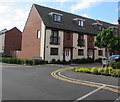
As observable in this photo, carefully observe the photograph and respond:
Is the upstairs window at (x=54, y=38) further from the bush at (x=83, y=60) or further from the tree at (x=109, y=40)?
the tree at (x=109, y=40)

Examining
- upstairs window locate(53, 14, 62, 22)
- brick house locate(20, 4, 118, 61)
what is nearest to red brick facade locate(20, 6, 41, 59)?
brick house locate(20, 4, 118, 61)

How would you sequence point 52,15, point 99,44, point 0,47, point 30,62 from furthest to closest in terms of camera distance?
1. point 0,47
2. point 52,15
3. point 30,62
4. point 99,44

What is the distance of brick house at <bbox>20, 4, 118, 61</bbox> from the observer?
20131 millimetres

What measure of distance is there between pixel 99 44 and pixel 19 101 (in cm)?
1251

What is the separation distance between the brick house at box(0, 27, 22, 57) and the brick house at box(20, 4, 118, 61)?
7.12 metres

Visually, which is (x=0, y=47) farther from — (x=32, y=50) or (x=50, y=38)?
(x=50, y=38)

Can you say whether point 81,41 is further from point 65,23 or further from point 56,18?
point 56,18

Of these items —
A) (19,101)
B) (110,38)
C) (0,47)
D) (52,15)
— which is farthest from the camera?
(0,47)

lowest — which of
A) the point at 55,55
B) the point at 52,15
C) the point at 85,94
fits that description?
the point at 85,94

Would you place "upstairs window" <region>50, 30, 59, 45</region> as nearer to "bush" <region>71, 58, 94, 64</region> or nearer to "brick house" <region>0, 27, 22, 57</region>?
"bush" <region>71, 58, 94, 64</region>

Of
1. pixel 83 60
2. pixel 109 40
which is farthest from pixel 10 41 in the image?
pixel 109 40

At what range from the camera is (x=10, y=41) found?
104 ft

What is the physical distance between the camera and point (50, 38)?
66.4 feet

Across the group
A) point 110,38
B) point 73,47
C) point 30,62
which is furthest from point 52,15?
point 110,38
